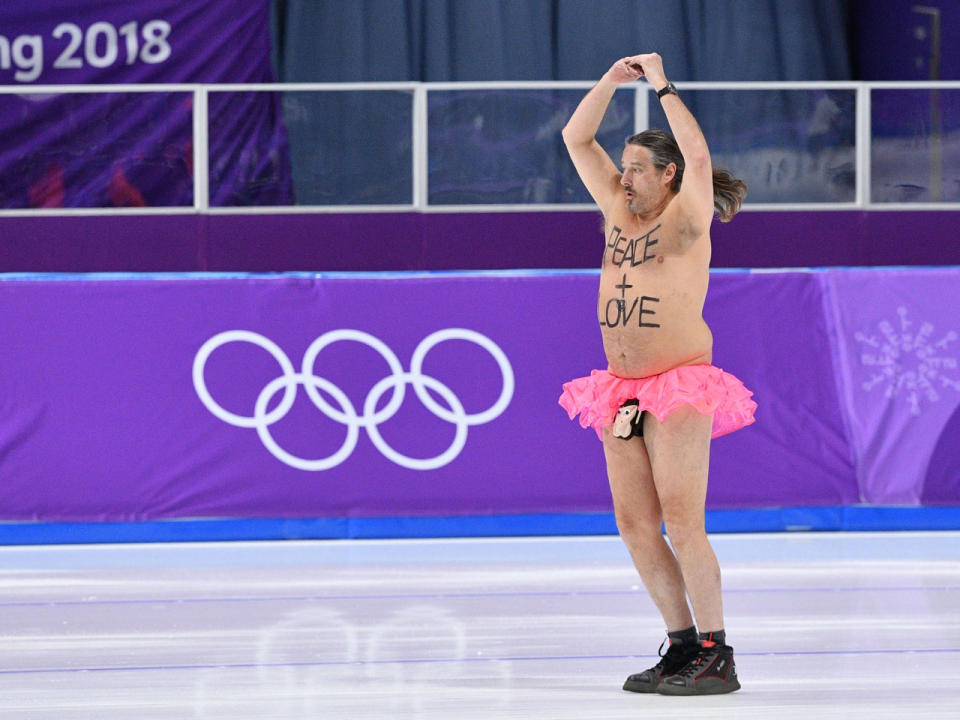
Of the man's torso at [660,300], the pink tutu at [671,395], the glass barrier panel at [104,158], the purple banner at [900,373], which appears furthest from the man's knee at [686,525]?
the glass barrier panel at [104,158]

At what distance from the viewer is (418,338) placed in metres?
7.65

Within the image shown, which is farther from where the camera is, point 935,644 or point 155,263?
point 155,263

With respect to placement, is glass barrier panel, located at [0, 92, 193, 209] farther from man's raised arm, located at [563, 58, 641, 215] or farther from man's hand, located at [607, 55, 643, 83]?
man's hand, located at [607, 55, 643, 83]

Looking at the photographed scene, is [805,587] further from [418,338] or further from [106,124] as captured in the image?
[106,124]

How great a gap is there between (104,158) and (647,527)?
6.55 m

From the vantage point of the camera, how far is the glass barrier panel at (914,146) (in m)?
10.2

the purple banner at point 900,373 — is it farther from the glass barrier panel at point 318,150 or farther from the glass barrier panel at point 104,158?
the glass barrier panel at point 104,158

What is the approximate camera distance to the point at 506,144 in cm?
1007

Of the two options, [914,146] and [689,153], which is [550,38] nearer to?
[914,146]

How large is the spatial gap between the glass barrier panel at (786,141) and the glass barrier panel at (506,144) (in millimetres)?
578

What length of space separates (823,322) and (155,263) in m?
4.54

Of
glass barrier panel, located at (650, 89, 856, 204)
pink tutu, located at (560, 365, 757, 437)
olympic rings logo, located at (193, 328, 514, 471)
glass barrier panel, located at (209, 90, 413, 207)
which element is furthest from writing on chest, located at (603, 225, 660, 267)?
glass barrier panel, located at (650, 89, 856, 204)

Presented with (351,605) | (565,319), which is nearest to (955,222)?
(565,319)

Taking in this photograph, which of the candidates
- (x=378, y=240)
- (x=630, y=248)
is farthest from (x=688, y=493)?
(x=378, y=240)
